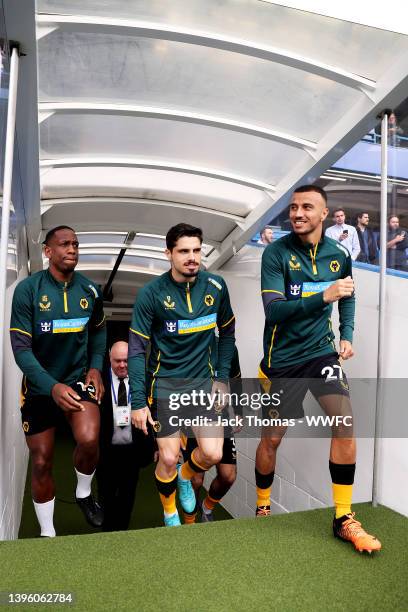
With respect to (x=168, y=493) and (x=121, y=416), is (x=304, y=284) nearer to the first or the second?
(x=168, y=493)

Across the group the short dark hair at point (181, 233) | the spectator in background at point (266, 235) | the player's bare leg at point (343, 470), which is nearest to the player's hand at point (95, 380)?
the short dark hair at point (181, 233)

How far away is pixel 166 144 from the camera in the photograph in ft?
14.9

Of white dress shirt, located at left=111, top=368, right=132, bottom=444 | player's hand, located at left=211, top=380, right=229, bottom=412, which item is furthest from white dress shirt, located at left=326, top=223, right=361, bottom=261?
white dress shirt, located at left=111, top=368, right=132, bottom=444

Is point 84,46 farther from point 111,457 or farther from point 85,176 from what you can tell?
point 111,457

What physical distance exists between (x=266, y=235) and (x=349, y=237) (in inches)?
51.6

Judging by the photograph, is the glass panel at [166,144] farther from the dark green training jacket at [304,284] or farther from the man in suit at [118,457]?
the man in suit at [118,457]

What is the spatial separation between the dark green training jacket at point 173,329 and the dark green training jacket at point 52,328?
446mm

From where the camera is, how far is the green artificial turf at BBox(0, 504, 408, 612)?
2.44 meters

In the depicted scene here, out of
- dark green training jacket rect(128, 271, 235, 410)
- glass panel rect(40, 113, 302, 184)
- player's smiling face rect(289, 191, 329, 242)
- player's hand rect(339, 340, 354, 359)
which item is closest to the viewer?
player's hand rect(339, 340, 354, 359)

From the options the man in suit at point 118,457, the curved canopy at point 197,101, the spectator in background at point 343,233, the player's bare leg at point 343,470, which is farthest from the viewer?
the man in suit at point 118,457

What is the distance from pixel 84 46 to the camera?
132 inches

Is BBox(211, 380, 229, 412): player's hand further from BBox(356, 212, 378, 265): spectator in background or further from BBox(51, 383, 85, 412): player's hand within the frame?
BBox(356, 212, 378, 265): spectator in background

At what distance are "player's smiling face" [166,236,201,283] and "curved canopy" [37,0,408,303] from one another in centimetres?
95

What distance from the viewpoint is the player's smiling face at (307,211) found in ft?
11.0
